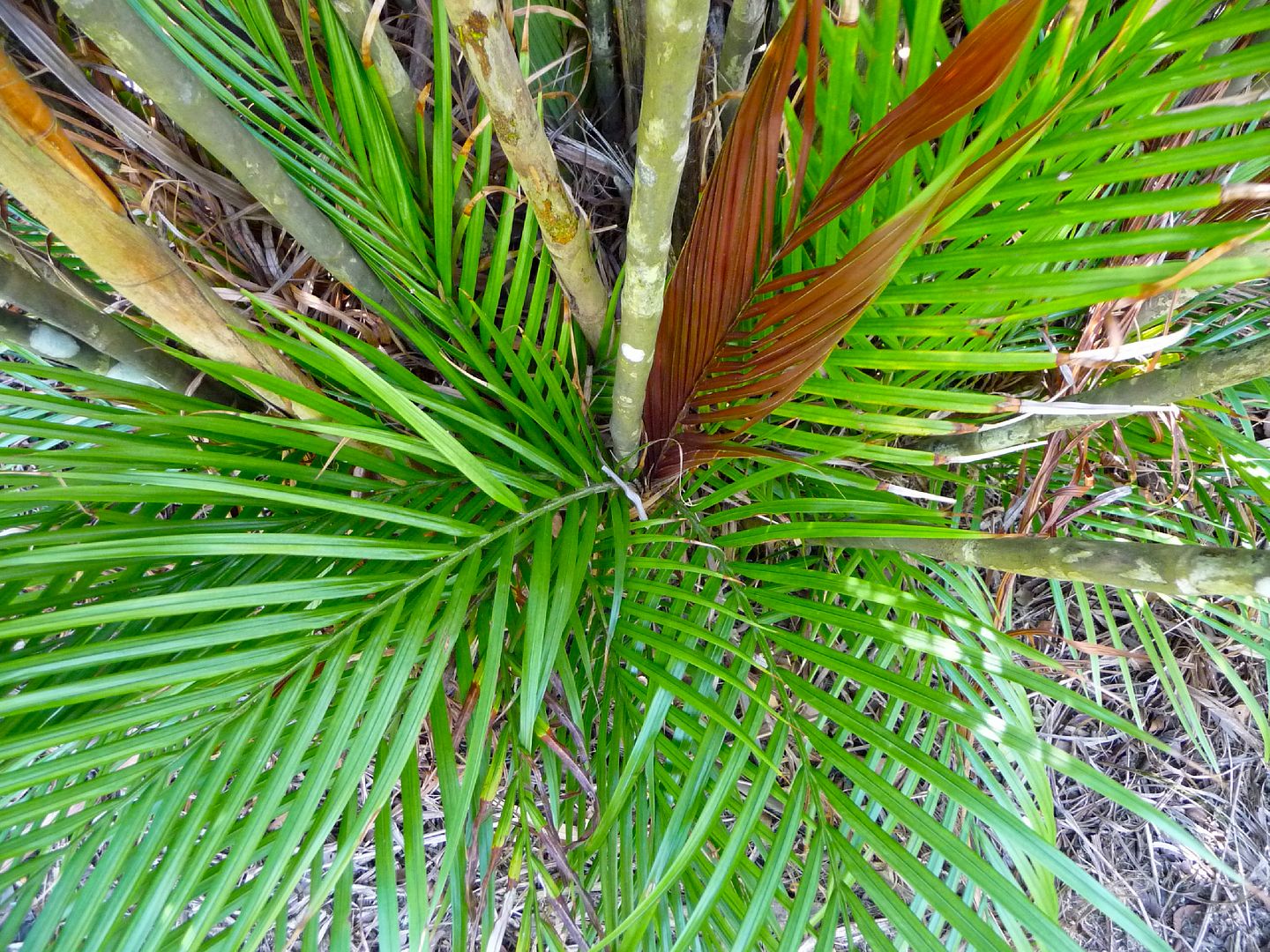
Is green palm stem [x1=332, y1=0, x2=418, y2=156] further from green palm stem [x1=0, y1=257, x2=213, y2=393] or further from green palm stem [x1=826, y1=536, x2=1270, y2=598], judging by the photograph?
green palm stem [x1=826, y1=536, x2=1270, y2=598]

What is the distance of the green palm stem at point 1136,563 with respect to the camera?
262 millimetres

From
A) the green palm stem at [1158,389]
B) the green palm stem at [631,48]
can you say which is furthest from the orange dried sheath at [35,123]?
the green palm stem at [1158,389]

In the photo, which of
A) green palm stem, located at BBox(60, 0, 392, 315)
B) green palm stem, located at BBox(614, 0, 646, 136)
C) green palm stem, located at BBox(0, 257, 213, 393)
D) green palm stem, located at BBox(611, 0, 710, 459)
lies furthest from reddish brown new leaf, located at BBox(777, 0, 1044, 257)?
green palm stem, located at BBox(0, 257, 213, 393)

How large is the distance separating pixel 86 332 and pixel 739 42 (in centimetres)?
51

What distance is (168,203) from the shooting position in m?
0.55

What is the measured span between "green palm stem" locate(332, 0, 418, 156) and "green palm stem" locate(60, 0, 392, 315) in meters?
0.10

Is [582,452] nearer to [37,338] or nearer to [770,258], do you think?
[770,258]

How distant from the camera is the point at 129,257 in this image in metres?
0.35

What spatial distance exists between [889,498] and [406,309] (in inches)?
18.6

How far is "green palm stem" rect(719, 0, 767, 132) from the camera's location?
18.4 inches

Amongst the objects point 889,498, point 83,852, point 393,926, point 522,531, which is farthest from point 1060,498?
point 83,852

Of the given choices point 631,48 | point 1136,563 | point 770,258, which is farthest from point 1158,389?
point 631,48

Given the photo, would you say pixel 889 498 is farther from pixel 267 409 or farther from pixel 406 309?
pixel 267 409

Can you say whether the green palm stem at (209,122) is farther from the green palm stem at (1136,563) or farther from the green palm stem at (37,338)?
the green palm stem at (1136,563)
